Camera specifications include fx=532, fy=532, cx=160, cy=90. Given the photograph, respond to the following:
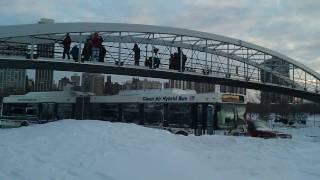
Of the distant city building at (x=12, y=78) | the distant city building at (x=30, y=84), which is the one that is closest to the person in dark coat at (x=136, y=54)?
the distant city building at (x=30, y=84)

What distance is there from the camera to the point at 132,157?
12.1 metres

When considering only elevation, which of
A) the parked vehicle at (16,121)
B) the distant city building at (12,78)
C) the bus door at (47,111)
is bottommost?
the parked vehicle at (16,121)

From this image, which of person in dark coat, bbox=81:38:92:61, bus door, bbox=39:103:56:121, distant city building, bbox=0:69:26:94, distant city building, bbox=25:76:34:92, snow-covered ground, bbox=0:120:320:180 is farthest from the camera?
distant city building, bbox=0:69:26:94

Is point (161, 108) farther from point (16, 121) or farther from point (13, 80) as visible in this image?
point (13, 80)

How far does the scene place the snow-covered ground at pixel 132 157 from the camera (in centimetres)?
1091

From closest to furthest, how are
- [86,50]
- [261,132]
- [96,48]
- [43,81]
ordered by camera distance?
[261,132] → [86,50] → [96,48] → [43,81]

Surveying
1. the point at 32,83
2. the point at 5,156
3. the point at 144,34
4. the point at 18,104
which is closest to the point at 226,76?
the point at 144,34

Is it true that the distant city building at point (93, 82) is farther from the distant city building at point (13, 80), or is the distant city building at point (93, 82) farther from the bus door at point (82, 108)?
the bus door at point (82, 108)

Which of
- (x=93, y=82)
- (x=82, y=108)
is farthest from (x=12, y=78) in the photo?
(x=82, y=108)

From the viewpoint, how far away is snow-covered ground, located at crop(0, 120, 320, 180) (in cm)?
1091

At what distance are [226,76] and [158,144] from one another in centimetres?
3540

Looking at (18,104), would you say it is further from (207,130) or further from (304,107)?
(304,107)

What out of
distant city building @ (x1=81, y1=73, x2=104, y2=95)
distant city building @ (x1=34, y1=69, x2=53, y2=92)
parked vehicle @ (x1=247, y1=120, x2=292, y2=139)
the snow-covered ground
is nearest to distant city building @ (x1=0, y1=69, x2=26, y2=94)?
distant city building @ (x1=34, y1=69, x2=53, y2=92)

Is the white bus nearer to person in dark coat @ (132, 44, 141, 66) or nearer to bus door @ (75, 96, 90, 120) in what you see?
bus door @ (75, 96, 90, 120)
